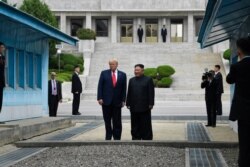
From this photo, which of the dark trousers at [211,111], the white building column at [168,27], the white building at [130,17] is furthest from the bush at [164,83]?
the white building column at [168,27]

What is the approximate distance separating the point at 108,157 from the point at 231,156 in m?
2.08

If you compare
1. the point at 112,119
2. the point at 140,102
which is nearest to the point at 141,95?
the point at 140,102

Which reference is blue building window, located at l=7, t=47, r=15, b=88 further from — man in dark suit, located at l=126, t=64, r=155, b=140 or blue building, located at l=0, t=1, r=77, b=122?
man in dark suit, located at l=126, t=64, r=155, b=140

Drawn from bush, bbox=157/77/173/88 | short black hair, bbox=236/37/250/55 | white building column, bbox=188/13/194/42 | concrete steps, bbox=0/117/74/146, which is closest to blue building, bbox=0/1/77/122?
concrete steps, bbox=0/117/74/146

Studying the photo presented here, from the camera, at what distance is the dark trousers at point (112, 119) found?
13141mm

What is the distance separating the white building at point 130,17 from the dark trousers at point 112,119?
54664mm

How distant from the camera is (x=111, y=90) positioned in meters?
13.1

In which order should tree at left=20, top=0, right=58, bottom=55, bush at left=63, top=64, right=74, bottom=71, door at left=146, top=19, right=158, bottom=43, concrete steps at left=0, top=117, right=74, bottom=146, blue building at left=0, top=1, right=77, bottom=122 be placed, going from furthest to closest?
door at left=146, top=19, right=158, bottom=43
tree at left=20, top=0, right=58, bottom=55
bush at left=63, top=64, right=74, bottom=71
blue building at left=0, top=1, right=77, bottom=122
concrete steps at left=0, top=117, right=74, bottom=146

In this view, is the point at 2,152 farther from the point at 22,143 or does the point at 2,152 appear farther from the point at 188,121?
the point at 188,121

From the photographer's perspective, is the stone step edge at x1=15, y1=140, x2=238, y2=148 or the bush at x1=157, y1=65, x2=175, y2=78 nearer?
the stone step edge at x1=15, y1=140, x2=238, y2=148

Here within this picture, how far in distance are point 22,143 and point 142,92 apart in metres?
2.69

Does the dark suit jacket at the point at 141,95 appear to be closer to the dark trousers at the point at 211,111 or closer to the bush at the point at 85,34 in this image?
the dark trousers at the point at 211,111

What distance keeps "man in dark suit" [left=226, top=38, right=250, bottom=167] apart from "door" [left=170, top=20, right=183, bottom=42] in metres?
64.3

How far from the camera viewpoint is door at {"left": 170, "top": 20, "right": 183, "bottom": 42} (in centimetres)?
7131
